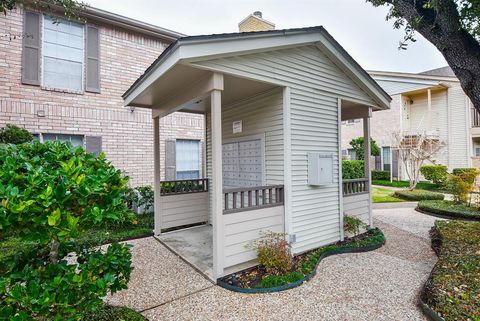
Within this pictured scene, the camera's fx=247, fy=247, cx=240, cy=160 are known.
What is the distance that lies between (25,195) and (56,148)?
0.68 m

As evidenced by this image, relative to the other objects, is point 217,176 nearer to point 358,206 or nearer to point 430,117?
point 358,206

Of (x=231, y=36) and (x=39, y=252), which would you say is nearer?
(x=39, y=252)

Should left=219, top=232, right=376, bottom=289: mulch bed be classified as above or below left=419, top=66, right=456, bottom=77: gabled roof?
below

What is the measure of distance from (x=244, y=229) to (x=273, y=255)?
574mm

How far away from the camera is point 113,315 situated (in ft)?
8.36

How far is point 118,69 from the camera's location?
7566 mm

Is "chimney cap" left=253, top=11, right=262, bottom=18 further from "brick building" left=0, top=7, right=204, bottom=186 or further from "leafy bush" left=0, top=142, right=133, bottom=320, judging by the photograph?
"leafy bush" left=0, top=142, right=133, bottom=320

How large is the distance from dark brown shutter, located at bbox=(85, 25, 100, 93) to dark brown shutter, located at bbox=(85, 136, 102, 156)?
1.36 meters

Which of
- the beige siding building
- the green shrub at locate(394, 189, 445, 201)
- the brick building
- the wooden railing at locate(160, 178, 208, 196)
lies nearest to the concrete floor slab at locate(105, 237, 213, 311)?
the wooden railing at locate(160, 178, 208, 196)

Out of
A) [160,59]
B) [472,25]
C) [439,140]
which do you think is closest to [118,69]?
[160,59]

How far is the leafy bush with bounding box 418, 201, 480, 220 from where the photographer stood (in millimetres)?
7406

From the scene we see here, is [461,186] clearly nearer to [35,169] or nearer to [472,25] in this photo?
[472,25]

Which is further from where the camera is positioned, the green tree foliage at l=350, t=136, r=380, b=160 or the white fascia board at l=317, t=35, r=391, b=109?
the green tree foliage at l=350, t=136, r=380, b=160

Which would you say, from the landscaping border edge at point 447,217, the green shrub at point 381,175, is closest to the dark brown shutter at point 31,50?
the landscaping border edge at point 447,217
